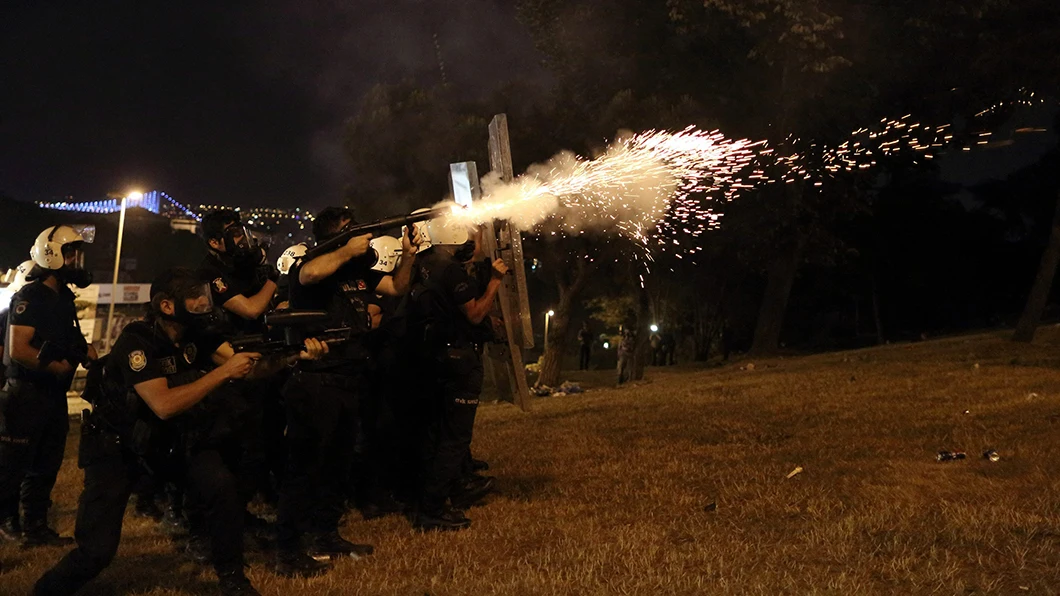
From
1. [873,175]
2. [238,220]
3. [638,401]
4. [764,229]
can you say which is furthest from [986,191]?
[238,220]

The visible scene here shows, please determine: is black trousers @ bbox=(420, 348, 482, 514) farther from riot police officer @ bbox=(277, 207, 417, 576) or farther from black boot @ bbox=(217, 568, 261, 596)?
black boot @ bbox=(217, 568, 261, 596)

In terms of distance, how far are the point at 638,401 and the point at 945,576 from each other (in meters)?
9.70

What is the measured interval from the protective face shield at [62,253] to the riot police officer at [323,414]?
204cm

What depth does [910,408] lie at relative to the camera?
10.8 meters

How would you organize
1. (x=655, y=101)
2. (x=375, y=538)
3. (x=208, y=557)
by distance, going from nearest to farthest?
(x=208, y=557), (x=375, y=538), (x=655, y=101)

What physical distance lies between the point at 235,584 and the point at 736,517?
3269 mm

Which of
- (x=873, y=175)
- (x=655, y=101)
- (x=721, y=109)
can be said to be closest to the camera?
(x=655, y=101)

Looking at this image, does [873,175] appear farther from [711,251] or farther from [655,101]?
[655,101]

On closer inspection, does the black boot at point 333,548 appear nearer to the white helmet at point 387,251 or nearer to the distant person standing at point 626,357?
the white helmet at point 387,251

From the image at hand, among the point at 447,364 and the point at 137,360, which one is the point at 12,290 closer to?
the point at 137,360

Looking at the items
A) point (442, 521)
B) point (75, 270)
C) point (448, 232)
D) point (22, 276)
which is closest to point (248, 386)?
point (442, 521)

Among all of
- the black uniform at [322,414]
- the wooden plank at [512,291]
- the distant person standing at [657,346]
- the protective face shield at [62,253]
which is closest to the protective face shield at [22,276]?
the protective face shield at [62,253]

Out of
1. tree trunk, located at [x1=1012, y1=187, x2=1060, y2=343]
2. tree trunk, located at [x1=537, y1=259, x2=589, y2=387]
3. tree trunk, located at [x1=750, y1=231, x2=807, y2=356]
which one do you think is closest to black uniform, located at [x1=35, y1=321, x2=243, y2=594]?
tree trunk, located at [x1=537, y1=259, x2=589, y2=387]

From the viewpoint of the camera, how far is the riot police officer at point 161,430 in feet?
15.6
